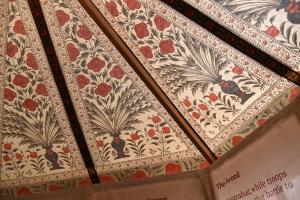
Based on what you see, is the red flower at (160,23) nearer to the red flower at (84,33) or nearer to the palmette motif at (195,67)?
the palmette motif at (195,67)

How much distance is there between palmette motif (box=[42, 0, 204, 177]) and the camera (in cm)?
204

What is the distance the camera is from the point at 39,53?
6.87ft

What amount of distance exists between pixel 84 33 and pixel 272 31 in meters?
0.96

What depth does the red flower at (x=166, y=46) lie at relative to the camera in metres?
2.03

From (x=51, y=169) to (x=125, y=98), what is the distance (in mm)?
673

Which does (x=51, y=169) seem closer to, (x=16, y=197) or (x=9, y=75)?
(x=16, y=197)

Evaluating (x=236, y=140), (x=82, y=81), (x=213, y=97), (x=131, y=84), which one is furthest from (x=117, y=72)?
(x=236, y=140)

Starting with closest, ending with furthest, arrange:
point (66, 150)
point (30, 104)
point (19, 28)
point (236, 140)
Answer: point (19, 28) < point (236, 140) < point (30, 104) < point (66, 150)

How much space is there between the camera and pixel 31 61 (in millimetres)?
2117

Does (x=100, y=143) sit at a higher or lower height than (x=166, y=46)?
lower

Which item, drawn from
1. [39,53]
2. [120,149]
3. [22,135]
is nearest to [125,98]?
[120,149]

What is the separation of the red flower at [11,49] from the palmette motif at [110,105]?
222 millimetres

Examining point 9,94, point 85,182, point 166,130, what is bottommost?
point 85,182

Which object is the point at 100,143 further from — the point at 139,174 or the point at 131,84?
the point at 131,84
